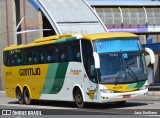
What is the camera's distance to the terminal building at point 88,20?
57875mm

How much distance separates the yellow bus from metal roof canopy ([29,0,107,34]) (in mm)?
32163

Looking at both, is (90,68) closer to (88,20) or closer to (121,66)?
(121,66)

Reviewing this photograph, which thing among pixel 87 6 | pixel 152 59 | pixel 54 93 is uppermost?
pixel 87 6

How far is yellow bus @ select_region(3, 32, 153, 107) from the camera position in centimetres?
1983

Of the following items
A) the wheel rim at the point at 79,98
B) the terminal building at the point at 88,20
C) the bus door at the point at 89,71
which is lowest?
the wheel rim at the point at 79,98

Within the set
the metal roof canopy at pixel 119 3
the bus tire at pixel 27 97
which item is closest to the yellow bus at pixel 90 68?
the bus tire at pixel 27 97

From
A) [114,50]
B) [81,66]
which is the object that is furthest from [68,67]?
[114,50]

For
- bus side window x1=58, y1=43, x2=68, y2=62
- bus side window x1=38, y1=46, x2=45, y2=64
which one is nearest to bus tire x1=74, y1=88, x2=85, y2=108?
bus side window x1=58, y1=43, x2=68, y2=62

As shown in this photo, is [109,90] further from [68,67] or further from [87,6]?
[87,6]

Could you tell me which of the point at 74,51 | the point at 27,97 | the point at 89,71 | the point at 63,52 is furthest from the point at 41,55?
the point at 89,71

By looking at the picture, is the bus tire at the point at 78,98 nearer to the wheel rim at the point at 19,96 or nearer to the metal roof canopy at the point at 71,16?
Answer: the wheel rim at the point at 19,96

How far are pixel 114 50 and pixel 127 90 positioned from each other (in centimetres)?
167

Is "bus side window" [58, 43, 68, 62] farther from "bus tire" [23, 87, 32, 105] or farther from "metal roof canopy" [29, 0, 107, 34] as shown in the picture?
"metal roof canopy" [29, 0, 107, 34]

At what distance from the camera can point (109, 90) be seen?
19734mm
